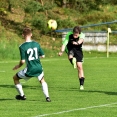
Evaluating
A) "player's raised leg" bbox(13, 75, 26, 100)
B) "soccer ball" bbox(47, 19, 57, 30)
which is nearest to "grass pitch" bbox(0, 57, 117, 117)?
"player's raised leg" bbox(13, 75, 26, 100)

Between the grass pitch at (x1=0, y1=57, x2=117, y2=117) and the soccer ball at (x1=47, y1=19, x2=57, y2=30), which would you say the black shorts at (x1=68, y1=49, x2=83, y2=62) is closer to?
the grass pitch at (x1=0, y1=57, x2=117, y2=117)

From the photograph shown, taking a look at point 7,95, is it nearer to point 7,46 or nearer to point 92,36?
point 7,46

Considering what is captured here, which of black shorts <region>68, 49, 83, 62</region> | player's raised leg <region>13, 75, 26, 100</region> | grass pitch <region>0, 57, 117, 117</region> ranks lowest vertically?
grass pitch <region>0, 57, 117, 117</region>

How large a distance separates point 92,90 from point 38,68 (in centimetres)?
332

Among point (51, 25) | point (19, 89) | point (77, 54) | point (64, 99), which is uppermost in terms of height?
point (77, 54)

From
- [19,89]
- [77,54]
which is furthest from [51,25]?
[19,89]

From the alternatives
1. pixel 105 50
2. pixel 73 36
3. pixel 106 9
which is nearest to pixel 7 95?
pixel 73 36

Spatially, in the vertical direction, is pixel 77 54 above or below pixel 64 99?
above

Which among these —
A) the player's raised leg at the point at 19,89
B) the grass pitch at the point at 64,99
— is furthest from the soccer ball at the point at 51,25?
the player's raised leg at the point at 19,89

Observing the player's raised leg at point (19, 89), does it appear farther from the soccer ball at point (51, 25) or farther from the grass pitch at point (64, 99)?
the soccer ball at point (51, 25)

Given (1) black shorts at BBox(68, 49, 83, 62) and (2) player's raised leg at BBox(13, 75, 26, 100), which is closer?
(2) player's raised leg at BBox(13, 75, 26, 100)

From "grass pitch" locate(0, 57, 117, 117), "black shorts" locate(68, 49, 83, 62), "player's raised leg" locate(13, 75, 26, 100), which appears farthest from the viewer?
"black shorts" locate(68, 49, 83, 62)

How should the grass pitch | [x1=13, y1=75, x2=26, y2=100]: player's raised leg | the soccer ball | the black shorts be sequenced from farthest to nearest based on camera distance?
the soccer ball, the black shorts, [x1=13, y1=75, x2=26, y2=100]: player's raised leg, the grass pitch

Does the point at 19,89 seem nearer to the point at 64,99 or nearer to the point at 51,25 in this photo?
the point at 64,99
